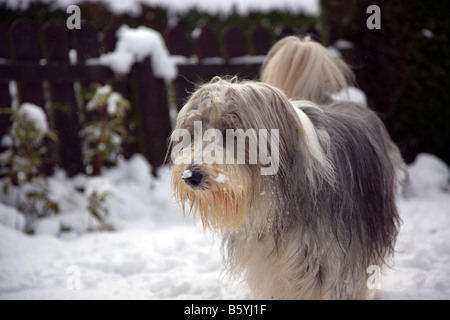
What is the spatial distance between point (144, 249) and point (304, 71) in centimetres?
205

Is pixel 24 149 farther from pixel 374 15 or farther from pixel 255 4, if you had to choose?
pixel 255 4

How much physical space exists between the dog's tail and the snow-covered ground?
46.6 inches

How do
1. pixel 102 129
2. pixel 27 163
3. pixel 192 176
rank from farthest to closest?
pixel 102 129 → pixel 27 163 → pixel 192 176

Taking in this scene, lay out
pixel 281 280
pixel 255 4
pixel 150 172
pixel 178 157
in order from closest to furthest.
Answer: pixel 178 157, pixel 281 280, pixel 150 172, pixel 255 4

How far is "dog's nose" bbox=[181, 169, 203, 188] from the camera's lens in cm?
218

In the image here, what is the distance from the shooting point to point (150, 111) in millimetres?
5496

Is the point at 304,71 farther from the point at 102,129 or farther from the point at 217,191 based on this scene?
the point at 102,129

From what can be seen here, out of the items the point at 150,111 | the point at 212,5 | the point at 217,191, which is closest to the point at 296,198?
the point at 217,191

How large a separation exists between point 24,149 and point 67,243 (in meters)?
1.07

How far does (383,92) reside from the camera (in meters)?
5.30

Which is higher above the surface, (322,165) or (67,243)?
(322,165)

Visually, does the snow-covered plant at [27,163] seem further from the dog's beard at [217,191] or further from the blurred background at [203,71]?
the dog's beard at [217,191]
